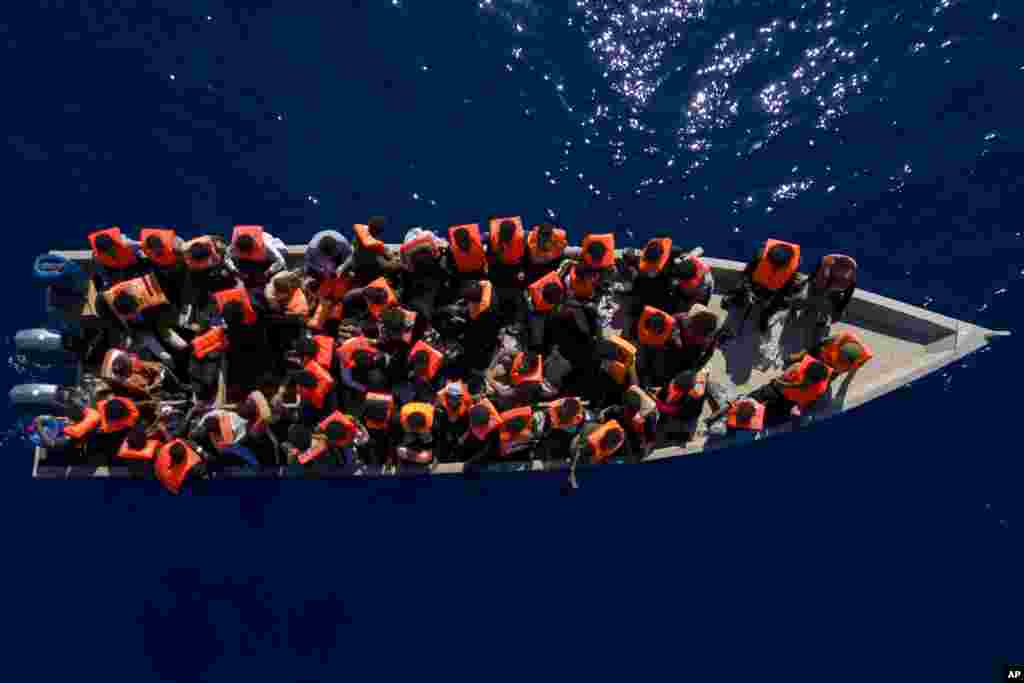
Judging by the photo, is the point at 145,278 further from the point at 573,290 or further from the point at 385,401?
the point at 573,290

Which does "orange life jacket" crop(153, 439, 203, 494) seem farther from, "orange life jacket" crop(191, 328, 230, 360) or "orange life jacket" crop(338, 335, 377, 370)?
"orange life jacket" crop(338, 335, 377, 370)

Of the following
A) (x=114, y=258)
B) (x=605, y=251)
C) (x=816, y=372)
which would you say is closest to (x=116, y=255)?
(x=114, y=258)

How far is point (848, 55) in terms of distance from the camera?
2205 centimetres

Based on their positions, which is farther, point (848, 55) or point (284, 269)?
point (848, 55)

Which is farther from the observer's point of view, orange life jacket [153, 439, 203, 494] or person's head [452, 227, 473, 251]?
person's head [452, 227, 473, 251]

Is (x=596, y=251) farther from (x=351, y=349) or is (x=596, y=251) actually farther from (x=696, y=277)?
(x=351, y=349)

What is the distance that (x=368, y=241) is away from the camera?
702 inches

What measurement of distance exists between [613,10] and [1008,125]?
1098 centimetres

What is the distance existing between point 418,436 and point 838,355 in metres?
9.01

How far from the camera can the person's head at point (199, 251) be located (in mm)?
17375

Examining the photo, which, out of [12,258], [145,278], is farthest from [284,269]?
[12,258]

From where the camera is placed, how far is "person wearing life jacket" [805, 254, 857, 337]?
1752 centimetres

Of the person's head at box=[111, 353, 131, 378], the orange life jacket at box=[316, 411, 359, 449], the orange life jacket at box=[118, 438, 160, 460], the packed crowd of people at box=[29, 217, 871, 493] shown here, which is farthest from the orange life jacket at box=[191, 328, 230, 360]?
the orange life jacket at box=[316, 411, 359, 449]

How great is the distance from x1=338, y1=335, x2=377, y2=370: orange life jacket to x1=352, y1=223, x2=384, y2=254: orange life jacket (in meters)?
2.06
